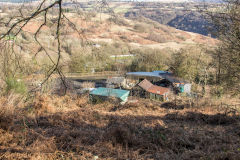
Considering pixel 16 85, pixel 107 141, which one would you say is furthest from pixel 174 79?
pixel 107 141

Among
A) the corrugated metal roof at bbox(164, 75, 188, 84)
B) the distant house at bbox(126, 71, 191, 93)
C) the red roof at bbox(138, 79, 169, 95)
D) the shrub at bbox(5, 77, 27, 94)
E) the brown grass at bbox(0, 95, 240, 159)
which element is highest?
the brown grass at bbox(0, 95, 240, 159)

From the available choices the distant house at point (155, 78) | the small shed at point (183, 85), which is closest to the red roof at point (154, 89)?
the small shed at point (183, 85)

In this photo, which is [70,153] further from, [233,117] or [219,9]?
[219,9]

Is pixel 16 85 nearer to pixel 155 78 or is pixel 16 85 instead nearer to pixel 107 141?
pixel 107 141

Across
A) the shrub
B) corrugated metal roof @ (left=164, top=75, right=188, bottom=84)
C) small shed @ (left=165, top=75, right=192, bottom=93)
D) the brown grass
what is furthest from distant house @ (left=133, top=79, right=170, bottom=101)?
the brown grass

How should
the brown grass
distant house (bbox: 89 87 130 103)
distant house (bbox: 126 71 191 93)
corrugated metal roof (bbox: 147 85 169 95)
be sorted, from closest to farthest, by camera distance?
the brown grass < distant house (bbox: 89 87 130 103) < corrugated metal roof (bbox: 147 85 169 95) < distant house (bbox: 126 71 191 93)

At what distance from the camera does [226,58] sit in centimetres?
649

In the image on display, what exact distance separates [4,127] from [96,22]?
278cm

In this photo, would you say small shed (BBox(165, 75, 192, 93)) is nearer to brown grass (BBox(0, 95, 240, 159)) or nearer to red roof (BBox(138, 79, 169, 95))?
red roof (BBox(138, 79, 169, 95))

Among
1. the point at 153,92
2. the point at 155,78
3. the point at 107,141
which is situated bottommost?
the point at 155,78

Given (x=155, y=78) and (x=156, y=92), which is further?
(x=155, y=78)

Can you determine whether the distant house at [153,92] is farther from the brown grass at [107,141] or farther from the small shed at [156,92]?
the brown grass at [107,141]

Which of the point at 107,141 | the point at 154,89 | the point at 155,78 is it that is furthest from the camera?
the point at 155,78

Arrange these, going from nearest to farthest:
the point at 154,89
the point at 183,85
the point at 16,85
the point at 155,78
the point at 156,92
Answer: the point at 16,85, the point at 156,92, the point at 154,89, the point at 183,85, the point at 155,78
